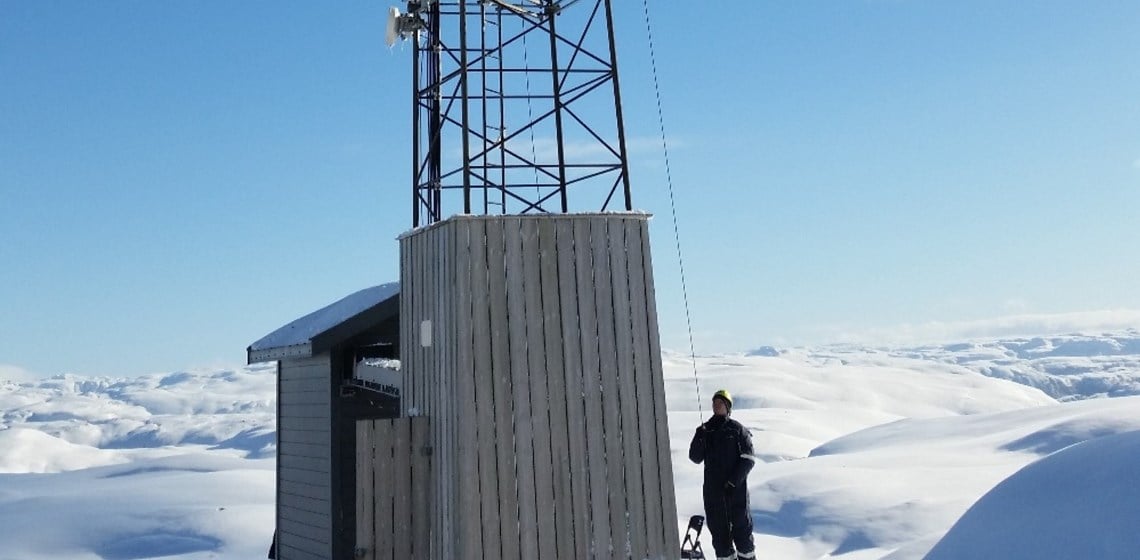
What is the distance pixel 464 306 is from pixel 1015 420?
1150 inches

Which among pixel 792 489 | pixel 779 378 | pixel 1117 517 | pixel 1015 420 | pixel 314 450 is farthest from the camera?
pixel 779 378

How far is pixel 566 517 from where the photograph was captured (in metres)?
8.57

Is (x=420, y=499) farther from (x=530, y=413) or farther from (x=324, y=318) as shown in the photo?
(x=324, y=318)

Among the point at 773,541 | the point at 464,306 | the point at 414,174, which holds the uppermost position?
the point at 414,174

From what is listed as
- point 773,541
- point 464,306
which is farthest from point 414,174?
point 773,541

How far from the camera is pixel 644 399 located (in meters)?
8.86

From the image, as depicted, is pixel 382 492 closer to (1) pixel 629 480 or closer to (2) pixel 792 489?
(1) pixel 629 480

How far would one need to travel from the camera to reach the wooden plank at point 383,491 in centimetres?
894

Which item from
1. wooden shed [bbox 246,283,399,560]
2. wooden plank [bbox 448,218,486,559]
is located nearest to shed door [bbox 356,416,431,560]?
wooden plank [bbox 448,218,486,559]

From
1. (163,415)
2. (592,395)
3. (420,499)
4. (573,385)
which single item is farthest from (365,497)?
(163,415)

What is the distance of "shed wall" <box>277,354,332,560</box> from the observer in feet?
44.0

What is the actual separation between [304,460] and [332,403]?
5.31 ft

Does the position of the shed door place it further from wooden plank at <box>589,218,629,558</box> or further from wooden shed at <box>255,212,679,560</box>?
wooden plank at <box>589,218,629,558</box>

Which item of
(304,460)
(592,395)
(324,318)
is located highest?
(324,318)
